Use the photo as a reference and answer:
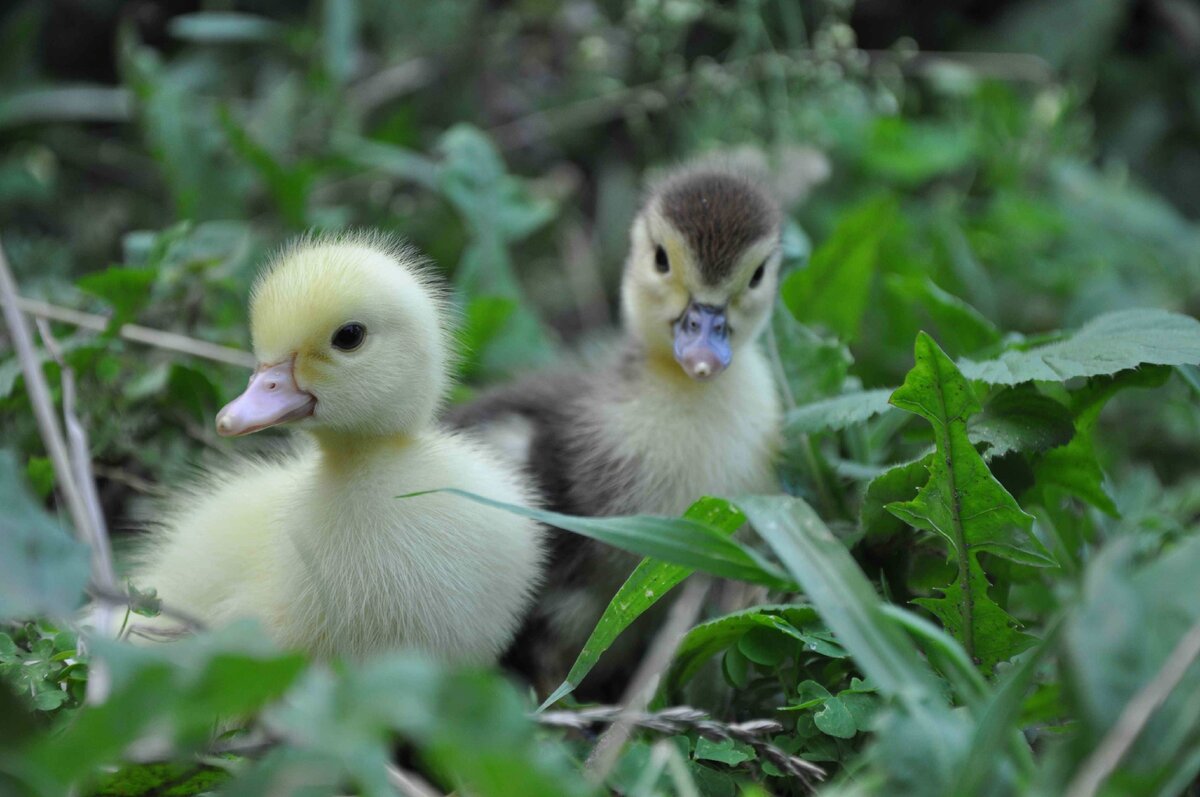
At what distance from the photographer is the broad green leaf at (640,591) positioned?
126 centimetres

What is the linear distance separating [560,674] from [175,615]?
72cm

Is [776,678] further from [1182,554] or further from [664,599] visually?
[1182,554]

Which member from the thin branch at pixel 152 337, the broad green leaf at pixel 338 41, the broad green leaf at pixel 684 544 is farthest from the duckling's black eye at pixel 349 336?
the broad green leaf at pixel 338 41

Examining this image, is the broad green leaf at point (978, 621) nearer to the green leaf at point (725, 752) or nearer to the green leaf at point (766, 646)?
the green leaf at point (766, 646)

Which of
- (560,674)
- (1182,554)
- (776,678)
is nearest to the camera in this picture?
(1182,554)

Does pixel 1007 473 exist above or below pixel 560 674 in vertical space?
above

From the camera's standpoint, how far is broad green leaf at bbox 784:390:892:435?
138 centimetres

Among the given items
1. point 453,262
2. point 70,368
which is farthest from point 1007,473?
point 453,262

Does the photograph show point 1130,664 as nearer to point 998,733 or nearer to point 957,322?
point 998,733

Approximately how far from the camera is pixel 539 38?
308cm

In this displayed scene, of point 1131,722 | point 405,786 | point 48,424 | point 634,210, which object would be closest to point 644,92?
point 634,210

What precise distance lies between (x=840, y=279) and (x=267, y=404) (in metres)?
1.10

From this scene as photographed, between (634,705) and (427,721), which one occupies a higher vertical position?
(427,721)

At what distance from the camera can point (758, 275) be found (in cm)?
166
